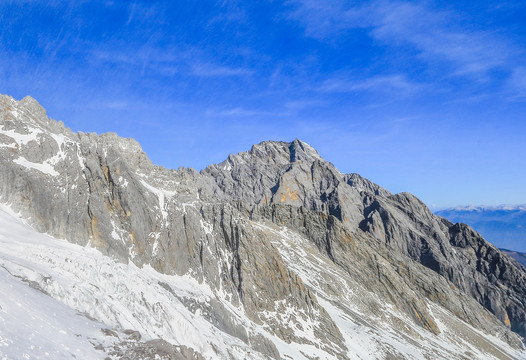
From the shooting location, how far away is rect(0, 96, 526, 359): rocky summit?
73.6 ft

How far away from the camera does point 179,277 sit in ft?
160

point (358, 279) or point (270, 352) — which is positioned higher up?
point (358, 279)

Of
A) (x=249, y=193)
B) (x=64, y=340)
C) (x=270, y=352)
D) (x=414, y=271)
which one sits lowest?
(x=270, y=352)

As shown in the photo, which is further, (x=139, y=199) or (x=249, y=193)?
(x=249, y=193)

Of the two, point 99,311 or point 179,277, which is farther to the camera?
point 179,277

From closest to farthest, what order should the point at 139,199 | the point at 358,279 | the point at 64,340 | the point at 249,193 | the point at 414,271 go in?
1. the point at 64,340
2. the point at 139,199
3. the point at 358,279
4. the point at 414,271
5. the point at 249,193

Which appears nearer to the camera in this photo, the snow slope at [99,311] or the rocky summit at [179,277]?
the snow slope at [99,311]

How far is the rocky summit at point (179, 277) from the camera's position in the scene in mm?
22422

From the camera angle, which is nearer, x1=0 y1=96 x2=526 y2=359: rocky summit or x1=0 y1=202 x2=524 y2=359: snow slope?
x1=0 y1=202 x2=524 y2=359: snow slope

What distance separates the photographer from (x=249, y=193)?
591 ft

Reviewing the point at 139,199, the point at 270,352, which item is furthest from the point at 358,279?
the point at 139,199

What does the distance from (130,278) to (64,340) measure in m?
16.3

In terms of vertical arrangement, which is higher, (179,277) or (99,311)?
(179,277)

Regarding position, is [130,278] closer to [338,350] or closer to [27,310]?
[27,310]
